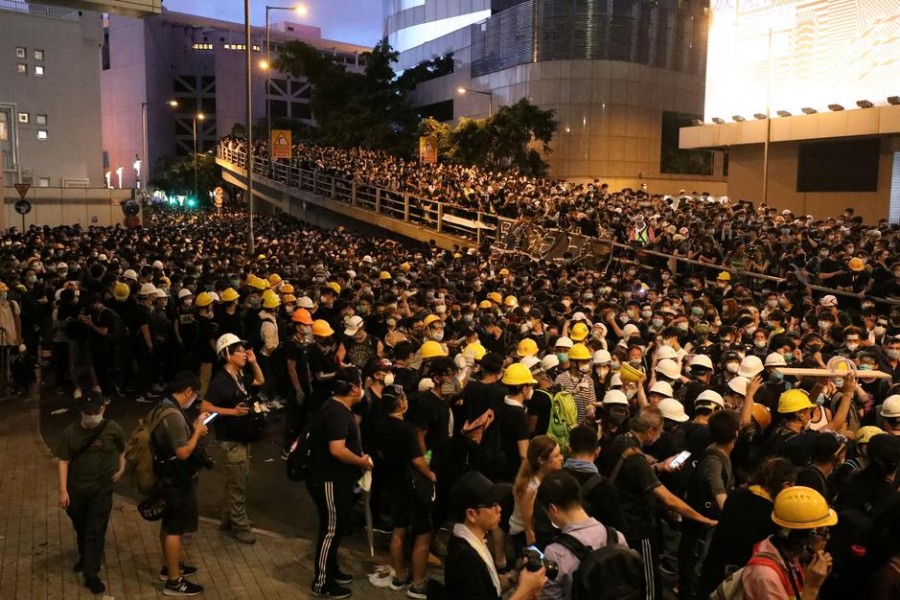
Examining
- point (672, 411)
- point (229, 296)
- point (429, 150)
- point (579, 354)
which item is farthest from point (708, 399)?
point (429, 150)

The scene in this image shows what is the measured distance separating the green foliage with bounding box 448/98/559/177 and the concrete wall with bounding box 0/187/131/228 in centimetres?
1628

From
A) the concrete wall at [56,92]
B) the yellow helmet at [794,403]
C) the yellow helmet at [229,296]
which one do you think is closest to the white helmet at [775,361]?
the yellow helmet at [794,403]

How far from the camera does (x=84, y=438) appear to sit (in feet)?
18.4

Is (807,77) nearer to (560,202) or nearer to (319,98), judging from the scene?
(560,202)

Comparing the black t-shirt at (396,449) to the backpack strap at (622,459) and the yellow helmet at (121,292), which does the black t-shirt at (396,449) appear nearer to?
the backpack strap at (622,459)

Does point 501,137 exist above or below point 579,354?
above

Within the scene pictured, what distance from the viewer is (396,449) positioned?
5.70 metres

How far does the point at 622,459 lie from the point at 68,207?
119 ft

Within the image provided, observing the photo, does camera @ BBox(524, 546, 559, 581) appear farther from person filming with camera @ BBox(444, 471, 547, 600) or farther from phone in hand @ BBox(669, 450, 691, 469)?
phone in hand @ BBox(669, 450, 691, 469)

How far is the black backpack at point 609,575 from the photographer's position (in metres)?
3.27

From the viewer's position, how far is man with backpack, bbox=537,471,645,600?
3.28m

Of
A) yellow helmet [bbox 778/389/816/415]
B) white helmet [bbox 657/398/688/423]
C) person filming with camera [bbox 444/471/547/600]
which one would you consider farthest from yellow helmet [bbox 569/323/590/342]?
person filming with camera [bbox 444/471/547/600]

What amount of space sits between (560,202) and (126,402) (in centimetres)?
1431

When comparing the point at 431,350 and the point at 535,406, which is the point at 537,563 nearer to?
the point at 535,406
